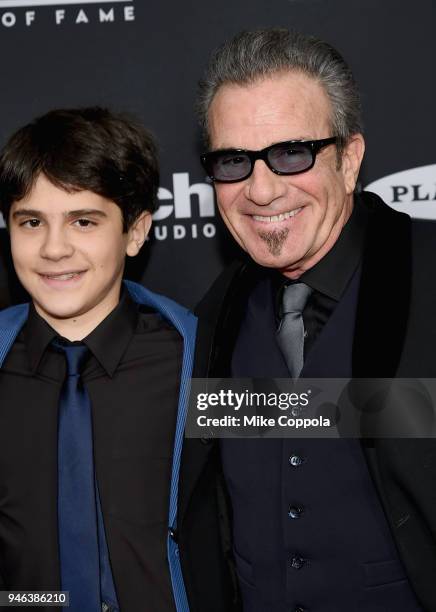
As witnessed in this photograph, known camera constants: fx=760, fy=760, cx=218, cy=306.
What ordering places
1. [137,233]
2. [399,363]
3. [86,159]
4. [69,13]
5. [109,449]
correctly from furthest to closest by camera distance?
[69,13]
[137,233]
[86,159]
[109,449]
[399,363]

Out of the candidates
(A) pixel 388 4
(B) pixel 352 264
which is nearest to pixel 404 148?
(A) pixel 388 4

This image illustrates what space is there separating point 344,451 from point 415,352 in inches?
11.0

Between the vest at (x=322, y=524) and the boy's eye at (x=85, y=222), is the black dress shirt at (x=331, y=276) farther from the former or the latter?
the boy's eye at (x=85, y=222)

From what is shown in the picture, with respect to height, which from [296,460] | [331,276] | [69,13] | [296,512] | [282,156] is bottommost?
[296,512]

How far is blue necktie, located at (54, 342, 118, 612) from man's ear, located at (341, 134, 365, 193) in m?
0.82

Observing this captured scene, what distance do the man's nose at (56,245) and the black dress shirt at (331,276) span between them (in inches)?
21.3

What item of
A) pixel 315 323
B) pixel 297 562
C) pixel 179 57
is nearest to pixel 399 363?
pixel 315 323

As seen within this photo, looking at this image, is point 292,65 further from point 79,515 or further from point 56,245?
point 79,515

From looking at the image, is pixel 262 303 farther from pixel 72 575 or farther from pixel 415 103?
pixel 415 103

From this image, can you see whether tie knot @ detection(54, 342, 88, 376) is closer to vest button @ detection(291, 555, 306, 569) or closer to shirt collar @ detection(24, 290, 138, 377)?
shirt collar @ detection(24, 290, 138, 377)

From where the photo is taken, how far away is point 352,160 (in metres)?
1.88

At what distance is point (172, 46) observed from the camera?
7.93 ft

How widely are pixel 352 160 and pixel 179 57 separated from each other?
82 centimetres

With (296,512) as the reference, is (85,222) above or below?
above
